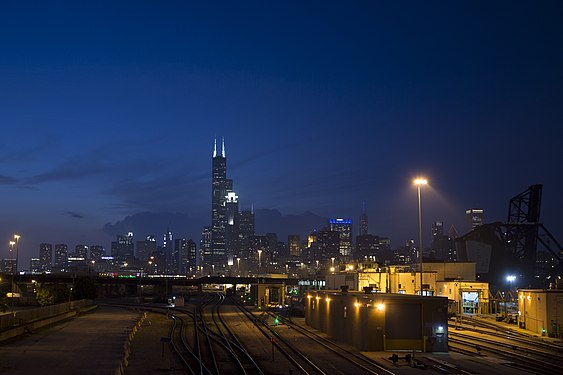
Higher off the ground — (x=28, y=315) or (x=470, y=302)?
(x=470, y=302)

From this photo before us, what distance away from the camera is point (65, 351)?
1305 inches

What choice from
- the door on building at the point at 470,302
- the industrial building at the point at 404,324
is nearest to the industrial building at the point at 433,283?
the door on building at the point at 470,302

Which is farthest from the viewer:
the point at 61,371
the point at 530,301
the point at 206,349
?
the point at 530,301

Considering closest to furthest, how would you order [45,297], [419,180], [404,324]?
[404,324], [419,180], [45,297]

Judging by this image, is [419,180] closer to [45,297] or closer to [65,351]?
[65,351]

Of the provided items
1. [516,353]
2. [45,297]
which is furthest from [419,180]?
[45,297]

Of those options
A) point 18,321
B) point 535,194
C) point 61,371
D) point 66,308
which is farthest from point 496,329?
point 535,194

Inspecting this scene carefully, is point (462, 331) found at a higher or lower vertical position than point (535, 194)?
lower

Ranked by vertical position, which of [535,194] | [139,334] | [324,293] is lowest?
[139,334]

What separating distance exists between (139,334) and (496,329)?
25.4m

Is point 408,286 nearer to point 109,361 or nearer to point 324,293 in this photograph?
point 324,293

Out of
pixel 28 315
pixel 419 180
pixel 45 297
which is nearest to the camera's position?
pixel 419 180

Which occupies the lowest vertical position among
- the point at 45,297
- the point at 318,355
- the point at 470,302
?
the point at 318,355

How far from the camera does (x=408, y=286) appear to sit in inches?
2522
